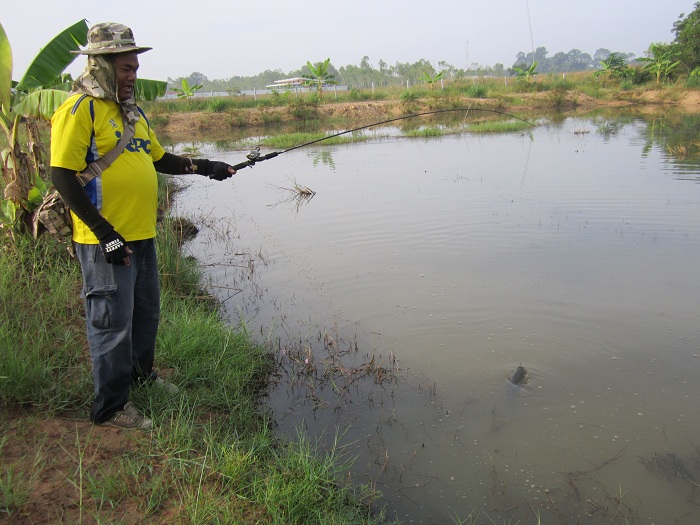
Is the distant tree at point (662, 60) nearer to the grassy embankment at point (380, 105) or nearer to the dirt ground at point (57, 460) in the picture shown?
the grassy embankment at point (380, 105)

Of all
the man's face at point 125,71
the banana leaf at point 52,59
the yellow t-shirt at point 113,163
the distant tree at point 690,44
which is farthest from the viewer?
the distant tree at point 690,44

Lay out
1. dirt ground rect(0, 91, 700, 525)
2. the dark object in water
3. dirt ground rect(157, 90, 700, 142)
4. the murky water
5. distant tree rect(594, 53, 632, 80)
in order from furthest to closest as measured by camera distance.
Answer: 1. distant tree rect(594, 53, 632, 80)
2. dirt ground rect(157, 90, 700, 142)
3. the dark object in water
4. the murky water
5. dirt ground rect(0, 91, 700, 525)

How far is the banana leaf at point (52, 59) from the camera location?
15.1 ft

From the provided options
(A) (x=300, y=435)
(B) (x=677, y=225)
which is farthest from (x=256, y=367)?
(B) (x=677, y=225)

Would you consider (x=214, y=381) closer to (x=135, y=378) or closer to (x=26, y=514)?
(x=135, y=378)

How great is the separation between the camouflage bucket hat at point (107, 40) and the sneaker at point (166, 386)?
176 cm

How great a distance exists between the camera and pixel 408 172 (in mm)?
11586

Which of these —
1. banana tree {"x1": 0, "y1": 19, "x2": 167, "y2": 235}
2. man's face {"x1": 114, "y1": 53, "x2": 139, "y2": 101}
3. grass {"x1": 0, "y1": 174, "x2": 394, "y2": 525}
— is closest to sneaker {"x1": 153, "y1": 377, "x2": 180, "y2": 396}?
grass {"x1": 0, "y1": 174, "x2": 394, "y2": 525}

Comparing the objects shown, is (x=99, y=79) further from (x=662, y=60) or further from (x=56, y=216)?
(x=662, y=60)

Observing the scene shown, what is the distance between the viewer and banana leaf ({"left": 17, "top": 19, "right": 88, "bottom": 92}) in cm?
459

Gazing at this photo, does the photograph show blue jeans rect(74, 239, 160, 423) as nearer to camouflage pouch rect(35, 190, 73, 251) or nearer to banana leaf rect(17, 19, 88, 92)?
camouflage pouch rect(35, 190, 73, 251)

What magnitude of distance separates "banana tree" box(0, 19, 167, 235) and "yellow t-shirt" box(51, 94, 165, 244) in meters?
2.26

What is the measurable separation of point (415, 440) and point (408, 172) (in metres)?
9.10

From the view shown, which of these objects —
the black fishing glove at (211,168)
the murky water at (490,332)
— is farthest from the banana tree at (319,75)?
the black fishing glove at (211,168)
